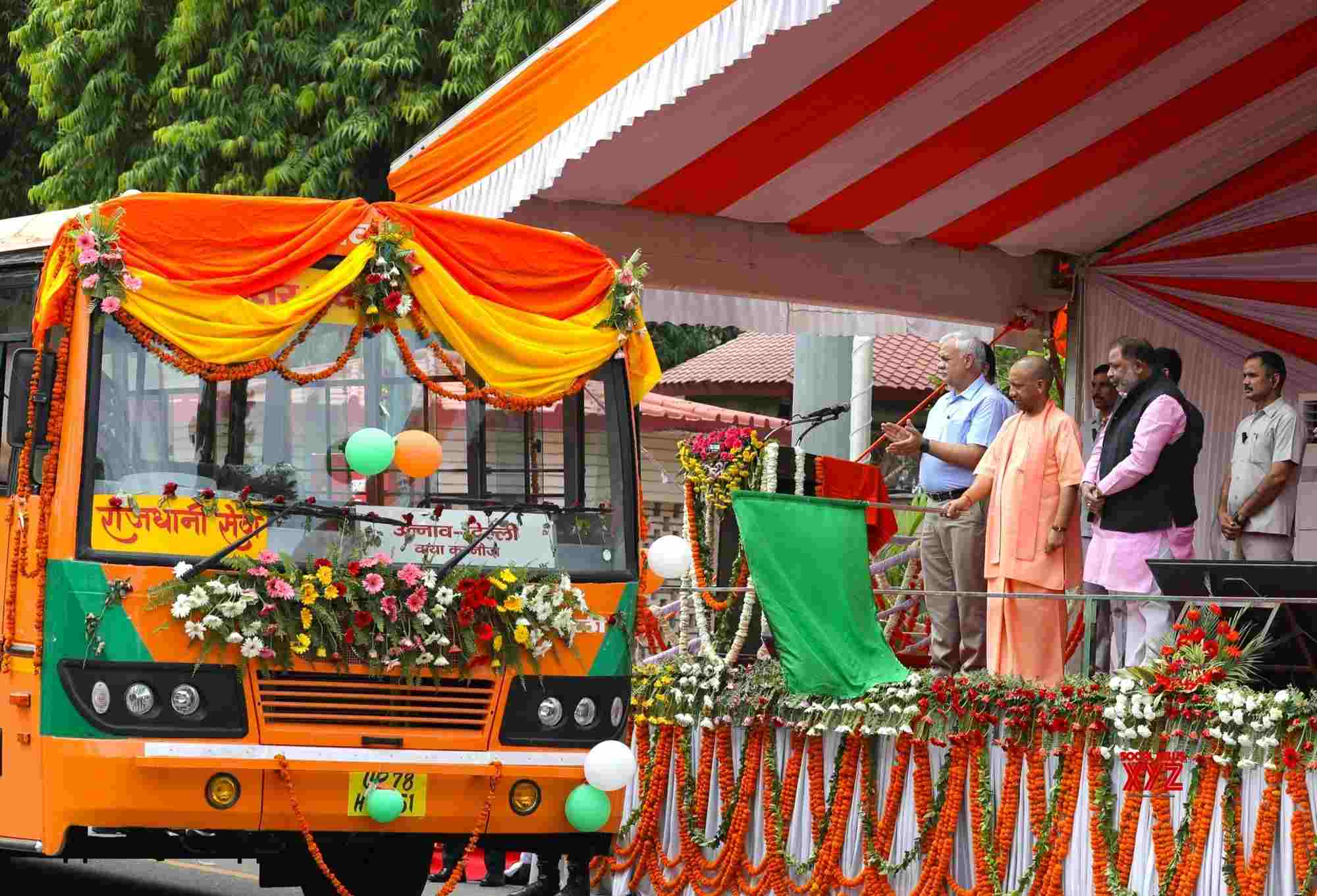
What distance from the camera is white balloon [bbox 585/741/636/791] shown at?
8289 mm

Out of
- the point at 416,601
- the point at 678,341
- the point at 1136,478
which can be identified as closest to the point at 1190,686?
the point at 1136,478

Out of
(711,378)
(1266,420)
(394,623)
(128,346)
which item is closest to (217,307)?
(128,346)

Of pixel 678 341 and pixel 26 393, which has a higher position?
pixel 678 341

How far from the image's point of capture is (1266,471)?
10273mm

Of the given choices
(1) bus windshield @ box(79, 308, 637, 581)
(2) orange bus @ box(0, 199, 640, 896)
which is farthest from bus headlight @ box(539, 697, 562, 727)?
(1) bus windshield @ box(79, 308, 637, 581)

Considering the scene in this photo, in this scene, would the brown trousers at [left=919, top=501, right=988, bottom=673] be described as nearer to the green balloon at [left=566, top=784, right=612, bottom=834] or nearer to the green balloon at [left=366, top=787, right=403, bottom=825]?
the green balloon at [left=566, top=784, right=612, bottom=834]

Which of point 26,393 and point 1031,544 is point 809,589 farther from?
point 26,393

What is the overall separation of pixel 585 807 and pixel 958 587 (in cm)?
286

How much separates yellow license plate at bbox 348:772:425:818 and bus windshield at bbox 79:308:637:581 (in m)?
0.86

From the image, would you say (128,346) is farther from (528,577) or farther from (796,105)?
(796,105)

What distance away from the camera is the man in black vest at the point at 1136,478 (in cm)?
948

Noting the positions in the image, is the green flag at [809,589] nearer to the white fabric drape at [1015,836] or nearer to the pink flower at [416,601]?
the white fabric drape at [1015,836]

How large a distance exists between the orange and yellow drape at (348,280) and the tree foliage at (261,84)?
11464mm

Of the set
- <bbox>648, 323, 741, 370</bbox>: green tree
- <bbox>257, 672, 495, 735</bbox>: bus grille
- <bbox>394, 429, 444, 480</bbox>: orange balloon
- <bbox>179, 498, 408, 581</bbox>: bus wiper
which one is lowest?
<bbox>257, 672, 495, 735</bbox>: bus grille
